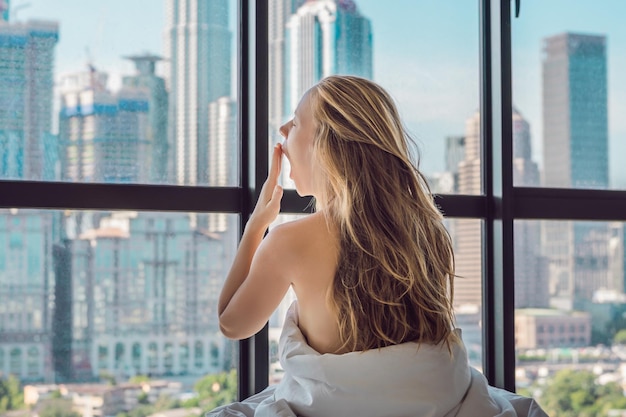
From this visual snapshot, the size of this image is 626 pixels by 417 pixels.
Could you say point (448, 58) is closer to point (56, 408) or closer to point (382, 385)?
point (382, 385)

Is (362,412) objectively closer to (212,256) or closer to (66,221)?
(212,256)

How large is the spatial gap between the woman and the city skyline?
0.79 m

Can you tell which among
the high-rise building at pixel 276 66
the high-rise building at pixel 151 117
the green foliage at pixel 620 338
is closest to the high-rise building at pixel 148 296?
the high-rise building at pixel 151 117

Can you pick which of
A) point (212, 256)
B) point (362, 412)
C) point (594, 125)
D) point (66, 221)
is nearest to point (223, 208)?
point (212, 256)

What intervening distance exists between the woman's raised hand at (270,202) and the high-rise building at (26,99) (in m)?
0.64

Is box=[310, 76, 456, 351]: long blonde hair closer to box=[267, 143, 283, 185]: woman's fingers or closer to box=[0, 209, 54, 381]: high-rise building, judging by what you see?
box=[267, 143, 283, 185]: woman's fingers

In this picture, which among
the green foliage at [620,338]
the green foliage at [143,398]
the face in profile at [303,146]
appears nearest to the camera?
the face in profile at [303,146]

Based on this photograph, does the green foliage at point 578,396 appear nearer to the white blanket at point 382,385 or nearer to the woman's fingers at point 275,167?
the white blanket at point 382,385

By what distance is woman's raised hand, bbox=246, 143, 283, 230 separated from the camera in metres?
1.84

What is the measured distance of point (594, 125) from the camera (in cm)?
270

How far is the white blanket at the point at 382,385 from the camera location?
1.52 m

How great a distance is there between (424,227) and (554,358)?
1.16 m

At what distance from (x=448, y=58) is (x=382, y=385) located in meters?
1.36

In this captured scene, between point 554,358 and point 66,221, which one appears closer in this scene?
point 66,221
